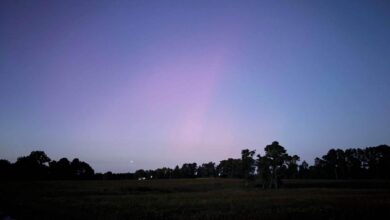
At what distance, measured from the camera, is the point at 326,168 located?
162500 millimetres

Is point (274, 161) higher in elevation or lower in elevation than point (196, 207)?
higher

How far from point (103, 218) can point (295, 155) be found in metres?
87.5

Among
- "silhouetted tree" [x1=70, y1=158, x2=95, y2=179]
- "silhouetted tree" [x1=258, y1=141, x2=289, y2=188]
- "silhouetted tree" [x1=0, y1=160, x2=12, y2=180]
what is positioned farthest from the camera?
"silhouetted tree" [x1=70, y1=158, x2=95, y2=179]

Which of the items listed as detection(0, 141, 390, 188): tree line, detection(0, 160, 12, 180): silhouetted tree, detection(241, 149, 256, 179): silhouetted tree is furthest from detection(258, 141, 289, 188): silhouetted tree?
detection(0, 160, 12, 180): silhouetted tree

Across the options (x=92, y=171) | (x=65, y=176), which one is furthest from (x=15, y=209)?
(x=92, y=171)

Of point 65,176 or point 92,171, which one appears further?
point 92,171

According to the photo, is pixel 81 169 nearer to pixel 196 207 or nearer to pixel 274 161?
pixel 274 161

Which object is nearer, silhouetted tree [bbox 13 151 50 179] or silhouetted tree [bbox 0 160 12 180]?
silhouetted tree [bbox 0 160 12 180]

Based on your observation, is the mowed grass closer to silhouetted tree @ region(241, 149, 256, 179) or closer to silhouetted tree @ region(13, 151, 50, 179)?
silhouetted tree @ region(241, 149, 256, 179)

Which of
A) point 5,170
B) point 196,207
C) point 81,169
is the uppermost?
point 81,169

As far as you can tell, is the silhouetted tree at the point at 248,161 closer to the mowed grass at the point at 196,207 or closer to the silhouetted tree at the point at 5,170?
the mowed grass at the point at 196,207

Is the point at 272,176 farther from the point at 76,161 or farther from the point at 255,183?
the point at 76,161

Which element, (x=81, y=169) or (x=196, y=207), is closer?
(x=196, y=207)

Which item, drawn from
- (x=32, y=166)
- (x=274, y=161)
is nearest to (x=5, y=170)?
(x=32, y=166)
